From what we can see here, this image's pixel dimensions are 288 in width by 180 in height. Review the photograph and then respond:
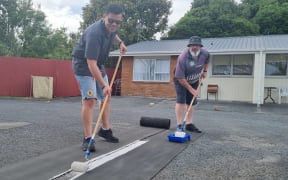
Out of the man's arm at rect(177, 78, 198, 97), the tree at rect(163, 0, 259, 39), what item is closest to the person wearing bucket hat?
Answer: the man's arm at rect(177, 78, 198, 97)

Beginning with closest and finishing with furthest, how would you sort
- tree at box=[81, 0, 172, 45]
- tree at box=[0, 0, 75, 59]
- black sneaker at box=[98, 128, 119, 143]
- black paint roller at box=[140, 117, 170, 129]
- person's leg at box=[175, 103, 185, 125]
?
black sneaker at box=[98, 128, 119, 143]
person's leg at box=[175, 103, 185, 125]
black paint roller at box=[140, 117, 170, 129]
tree at box=[81, 0, 172, 45]
tree at box=[0, 0, 75, 59]

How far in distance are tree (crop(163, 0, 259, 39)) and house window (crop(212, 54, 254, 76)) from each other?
11635 mm

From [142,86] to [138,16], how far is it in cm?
1218

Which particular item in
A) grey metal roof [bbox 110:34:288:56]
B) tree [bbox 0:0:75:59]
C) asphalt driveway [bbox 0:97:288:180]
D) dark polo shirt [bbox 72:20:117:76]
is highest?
tree [bbox 0:0:75:59]

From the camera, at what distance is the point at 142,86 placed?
16469 millimetres

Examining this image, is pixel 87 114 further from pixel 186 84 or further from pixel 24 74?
pixel 24 74

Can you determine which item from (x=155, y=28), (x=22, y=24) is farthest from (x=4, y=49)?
(x=155, y=28)

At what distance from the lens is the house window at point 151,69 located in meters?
16.0

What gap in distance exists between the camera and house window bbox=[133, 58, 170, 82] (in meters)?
16.0

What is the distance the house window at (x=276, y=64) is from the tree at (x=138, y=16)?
13.2 meters

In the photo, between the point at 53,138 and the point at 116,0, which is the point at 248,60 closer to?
the point at 53,138

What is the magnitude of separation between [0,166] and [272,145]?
3.67 m

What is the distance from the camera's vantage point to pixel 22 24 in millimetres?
27641

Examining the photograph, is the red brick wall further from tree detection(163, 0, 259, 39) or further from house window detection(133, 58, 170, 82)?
tree detection(163, 0, 259, 39)
